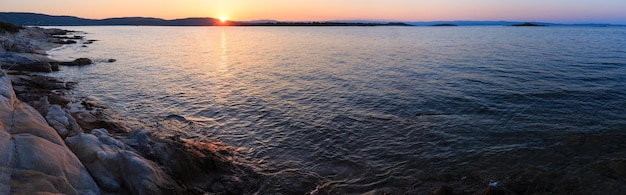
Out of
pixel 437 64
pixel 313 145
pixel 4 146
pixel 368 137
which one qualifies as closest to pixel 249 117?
pixel 313 145

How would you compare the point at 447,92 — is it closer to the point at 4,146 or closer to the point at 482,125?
the point at 482,125

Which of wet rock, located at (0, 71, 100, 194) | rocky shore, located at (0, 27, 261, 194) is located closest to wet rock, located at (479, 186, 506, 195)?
rocky shore, located at (0, 27, 261, 194)

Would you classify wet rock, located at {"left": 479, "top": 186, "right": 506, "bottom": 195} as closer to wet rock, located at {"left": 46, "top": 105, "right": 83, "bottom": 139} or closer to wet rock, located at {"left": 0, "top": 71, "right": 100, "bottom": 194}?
wet rock, located at {"left": 0, "top": 71, "right": 100, "bottom": 194}

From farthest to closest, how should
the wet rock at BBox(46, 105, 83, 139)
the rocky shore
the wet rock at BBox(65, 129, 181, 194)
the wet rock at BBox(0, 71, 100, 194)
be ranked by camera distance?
the wet rock at BBox(46, 105, 83, 139)
the wet rock at BBox(65, 129, 181, 194)
the rocky shore
the wet rock at BBox(0, 71, 100, 194)

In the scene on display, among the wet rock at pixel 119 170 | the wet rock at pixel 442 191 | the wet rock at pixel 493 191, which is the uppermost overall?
the wet rock at pixel 119 170

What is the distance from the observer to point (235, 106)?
24484 millimetres

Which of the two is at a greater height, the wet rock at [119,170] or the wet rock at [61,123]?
the wet rock at [61,123]

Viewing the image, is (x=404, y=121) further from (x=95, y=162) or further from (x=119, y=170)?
(x=95, y=162)

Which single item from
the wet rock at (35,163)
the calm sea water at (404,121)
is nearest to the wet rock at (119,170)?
the wet rock at (35,163)

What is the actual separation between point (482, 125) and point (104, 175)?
17.8 m

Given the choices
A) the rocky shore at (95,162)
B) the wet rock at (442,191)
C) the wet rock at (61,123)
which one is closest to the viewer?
the rocky shore at (95,162)

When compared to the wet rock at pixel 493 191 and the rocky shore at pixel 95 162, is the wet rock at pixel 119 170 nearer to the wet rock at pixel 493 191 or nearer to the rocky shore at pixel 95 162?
the rocky shore at pixel 95 162

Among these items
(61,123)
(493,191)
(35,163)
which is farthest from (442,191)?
(61,123)

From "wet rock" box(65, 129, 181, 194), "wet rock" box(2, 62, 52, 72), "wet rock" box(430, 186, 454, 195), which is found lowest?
"wet rock" box(430, 186, 454, 195)
